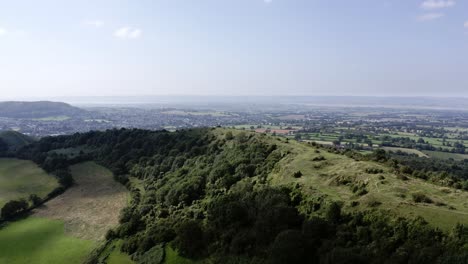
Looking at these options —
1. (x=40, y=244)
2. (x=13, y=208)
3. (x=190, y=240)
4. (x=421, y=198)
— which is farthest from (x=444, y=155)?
(x=13, y=208)

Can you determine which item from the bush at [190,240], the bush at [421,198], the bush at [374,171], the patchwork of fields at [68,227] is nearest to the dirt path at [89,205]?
the patchwork of fields at [68,227]

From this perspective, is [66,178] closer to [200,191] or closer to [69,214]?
[69,214]

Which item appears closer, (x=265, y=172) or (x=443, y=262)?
(x=443, y=262)

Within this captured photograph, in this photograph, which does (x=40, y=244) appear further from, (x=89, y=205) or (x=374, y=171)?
(x=374, y=171)

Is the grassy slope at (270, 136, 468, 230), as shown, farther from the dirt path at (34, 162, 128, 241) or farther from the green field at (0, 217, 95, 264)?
the dirt path at (34, 162, 128, 241)

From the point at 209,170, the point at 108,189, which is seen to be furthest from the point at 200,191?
the point at 108,189

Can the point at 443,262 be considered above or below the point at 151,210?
above
